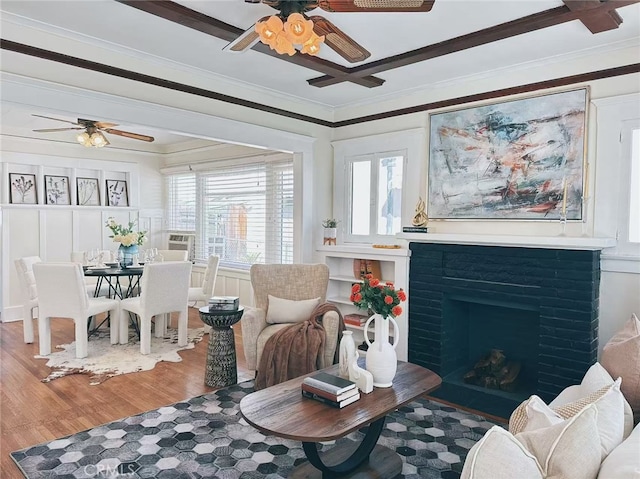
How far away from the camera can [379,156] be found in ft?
15.1

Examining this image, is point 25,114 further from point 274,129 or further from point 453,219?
point 453,219

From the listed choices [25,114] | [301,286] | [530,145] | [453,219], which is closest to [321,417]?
[301,286]

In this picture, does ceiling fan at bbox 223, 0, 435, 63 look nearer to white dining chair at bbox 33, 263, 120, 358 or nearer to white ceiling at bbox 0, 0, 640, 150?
white ceiling at bbox 0, 0, 640, 150

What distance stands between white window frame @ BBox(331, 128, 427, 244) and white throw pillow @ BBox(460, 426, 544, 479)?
328cm

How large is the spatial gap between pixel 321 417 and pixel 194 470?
0.97 metres

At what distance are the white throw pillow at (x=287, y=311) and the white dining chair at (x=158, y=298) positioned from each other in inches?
54.1

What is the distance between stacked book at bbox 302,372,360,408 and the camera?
223 cm

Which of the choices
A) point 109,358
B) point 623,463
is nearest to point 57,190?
point 109,358

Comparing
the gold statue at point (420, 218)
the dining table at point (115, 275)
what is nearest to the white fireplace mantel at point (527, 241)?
the gold statue at point (420, 218)

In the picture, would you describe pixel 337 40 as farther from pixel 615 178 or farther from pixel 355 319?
pixel 355 319

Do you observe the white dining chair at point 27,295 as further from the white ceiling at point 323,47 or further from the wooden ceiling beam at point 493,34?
the wooden ceiling beam at point 493,34

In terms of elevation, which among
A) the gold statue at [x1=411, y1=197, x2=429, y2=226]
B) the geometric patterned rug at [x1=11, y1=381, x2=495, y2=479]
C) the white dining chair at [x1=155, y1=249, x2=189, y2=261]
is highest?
the gold statue at [x1=411, y1=197, x2=429, y2=226]

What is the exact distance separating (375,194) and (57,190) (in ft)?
16.1

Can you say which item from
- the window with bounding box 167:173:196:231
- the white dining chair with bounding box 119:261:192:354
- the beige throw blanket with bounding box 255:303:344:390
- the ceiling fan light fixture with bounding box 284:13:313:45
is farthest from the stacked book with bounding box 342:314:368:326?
the window with bounding box 167:173:196:231
